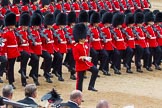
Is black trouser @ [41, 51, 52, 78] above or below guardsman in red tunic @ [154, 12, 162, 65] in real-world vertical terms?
below

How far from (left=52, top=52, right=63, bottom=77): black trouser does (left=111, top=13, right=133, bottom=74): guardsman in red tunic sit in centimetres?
163

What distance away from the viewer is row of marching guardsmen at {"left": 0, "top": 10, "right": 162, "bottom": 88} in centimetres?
1327

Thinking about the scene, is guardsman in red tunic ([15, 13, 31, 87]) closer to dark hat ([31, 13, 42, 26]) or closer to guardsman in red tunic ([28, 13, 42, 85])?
guardsman in red tunic ([28, 13, 42, 85])

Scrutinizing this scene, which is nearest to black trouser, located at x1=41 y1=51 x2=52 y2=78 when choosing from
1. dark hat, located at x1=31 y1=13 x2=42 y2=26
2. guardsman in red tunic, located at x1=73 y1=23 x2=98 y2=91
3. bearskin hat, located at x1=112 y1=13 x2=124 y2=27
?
dark hat, located at x1=31 y1=13 x2=42 y2=26

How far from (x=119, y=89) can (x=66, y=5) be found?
6420 mm

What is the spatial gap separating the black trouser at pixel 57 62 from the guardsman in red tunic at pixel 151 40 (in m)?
2.65

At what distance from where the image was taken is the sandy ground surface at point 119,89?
1223 cm

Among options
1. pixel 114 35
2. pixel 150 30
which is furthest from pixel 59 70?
pixel 150 30

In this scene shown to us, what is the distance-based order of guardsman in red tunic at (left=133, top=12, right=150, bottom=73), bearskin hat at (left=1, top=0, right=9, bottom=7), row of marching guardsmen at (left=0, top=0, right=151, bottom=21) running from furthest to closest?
bearskin hat at (left=1, top=0, right=9, bottom=7)
row of marching guardsmen at (left=0, top=0, right=151, bottom=21)
guardsman in red tunic at (left=133, top=12, right=150, bottom=73)

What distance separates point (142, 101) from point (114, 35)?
300cm

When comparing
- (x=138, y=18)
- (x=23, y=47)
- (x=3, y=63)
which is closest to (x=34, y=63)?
(x=23, y=47)

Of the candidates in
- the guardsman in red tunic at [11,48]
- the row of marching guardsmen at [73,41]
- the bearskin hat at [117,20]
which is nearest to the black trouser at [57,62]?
the row of marching guardsmen at [73,41]

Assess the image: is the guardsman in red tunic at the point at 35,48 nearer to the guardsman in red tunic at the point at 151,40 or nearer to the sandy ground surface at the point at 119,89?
the sandy ground surface at the point at 119,89

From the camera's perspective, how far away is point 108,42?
14.8m
